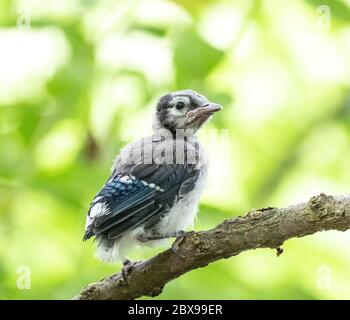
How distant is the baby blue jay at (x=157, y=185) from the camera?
16.6 feet

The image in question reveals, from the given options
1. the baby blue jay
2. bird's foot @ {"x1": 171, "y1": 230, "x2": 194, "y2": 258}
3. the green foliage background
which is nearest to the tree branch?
bird's foot @ {"x1": 171, "y1": 230, "x2": 194, "y2": 258}

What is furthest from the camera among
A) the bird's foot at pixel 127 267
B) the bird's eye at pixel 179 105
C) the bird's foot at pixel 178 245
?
the bird's eye at pixel 179 105

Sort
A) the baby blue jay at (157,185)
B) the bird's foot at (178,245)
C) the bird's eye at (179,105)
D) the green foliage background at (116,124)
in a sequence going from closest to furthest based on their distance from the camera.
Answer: the bird's foot at (178,245)
the baby blue jay at (157,185)
the green foliage background at (116,124)
the bird's eye at (179,105)

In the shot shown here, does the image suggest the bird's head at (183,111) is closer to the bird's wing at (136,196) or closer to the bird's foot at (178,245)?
the bird's wing at (136,196)

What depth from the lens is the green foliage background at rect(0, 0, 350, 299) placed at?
5.74 metres

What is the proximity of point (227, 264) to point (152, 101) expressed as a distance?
1140 millimetres

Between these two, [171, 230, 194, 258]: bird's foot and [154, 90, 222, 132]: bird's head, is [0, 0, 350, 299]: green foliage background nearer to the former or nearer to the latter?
[154, 90, 222, 132]: bird's head

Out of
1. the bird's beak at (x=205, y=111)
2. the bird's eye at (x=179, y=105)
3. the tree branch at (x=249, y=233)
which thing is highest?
the bird's eye at (x=179, y=105)

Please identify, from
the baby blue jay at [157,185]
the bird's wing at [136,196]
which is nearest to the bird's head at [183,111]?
the baby blue jay at [157,185]

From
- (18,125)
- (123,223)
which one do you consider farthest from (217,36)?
(123,223)

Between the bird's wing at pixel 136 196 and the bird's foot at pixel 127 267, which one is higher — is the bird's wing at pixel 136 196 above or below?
above

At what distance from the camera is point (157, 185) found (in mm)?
5344

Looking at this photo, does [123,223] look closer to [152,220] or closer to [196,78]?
[152,220]

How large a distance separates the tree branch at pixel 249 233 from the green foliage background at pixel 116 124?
65cm
